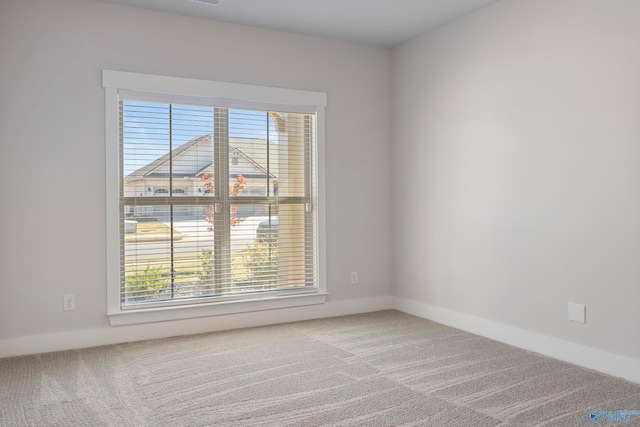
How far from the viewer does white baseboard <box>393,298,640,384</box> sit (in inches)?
113

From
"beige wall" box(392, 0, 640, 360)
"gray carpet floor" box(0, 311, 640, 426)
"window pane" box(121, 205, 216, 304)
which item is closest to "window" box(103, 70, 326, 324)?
"window pane" box(121, 205, 216, 304)

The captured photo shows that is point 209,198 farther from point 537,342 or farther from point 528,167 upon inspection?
point 537,342

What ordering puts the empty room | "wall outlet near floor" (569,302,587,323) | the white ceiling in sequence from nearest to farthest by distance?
1. the empty room
2. "wall outlet near floor" (569,302,587,323)
3. the white ceiling

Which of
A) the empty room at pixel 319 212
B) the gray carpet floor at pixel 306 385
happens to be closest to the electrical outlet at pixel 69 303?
the empty room at pixel 319 212

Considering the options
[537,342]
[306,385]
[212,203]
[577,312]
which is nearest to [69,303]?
[212,203]

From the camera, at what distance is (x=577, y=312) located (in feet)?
10.2

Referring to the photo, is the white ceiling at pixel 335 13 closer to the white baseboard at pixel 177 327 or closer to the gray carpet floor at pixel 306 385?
the white baseboard at pixel 177 327

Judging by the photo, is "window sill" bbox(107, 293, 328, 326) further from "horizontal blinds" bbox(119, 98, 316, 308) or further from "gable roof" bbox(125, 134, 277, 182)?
"gable roof" bbox(125, 134, 277, 182)

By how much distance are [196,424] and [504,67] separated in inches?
121

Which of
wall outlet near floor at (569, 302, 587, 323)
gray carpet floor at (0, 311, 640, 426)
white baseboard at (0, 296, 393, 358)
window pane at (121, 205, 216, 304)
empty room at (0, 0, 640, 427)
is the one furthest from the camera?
window pane at (121, 205, 216, 304)

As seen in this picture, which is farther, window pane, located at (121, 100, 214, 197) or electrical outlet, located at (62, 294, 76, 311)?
window pane, located at (121, 100, 214, 197)

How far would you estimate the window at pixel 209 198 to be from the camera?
367 cm

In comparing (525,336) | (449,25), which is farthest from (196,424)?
(449,25)

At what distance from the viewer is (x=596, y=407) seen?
8.07ft
